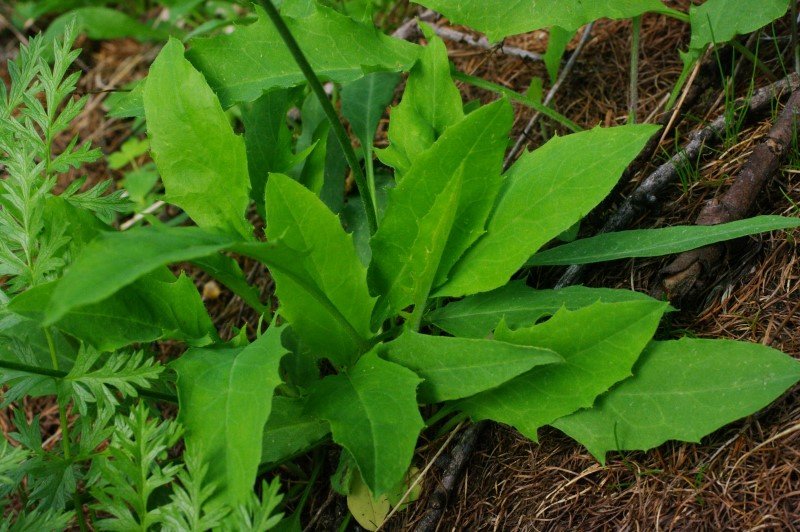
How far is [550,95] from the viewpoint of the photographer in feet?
6.81

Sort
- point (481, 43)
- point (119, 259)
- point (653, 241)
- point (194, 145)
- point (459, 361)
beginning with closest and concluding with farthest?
1. point (119, 259)
2. point (459, 361)
3. point (653, 241)
4. point (194, 145)
5. point (481, 43)

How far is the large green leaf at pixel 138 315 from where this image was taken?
4.77ft

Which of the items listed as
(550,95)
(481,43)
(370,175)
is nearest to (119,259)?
(370,175)

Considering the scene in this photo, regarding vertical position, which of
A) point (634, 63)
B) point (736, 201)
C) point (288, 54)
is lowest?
point (736, 201)

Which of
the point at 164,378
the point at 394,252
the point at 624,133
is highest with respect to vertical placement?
the point at 624,133

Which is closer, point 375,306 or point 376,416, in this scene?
point 376,416

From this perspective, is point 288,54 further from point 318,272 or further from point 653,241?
point 653,241

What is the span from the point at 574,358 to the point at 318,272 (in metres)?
0.55

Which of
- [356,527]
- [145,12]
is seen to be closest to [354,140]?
[356,527]

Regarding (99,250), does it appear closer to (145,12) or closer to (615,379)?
(615,379)

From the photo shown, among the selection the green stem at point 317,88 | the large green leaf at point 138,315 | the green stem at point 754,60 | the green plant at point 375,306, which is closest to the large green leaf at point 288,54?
the green plant at point 375,306

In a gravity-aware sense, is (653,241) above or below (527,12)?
below

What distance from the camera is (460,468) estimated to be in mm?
1569

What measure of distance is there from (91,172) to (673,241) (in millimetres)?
2260
